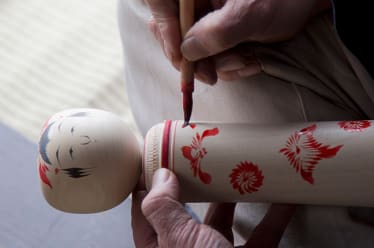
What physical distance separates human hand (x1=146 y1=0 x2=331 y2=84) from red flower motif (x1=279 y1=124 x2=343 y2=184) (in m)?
0.10

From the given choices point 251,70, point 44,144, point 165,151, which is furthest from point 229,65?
point 44,144

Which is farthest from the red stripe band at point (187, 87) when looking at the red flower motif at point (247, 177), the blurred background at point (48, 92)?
the blurred background at point (48, 92)

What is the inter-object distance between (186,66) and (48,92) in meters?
0.59

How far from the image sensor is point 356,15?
23.5 inches

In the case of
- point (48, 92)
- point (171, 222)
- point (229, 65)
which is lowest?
point (48, 92)

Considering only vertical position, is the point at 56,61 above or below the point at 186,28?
below

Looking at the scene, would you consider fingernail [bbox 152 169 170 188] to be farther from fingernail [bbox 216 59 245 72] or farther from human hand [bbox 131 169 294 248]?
fingernail [bbox 216 59 245 72]

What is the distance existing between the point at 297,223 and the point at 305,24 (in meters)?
0.25

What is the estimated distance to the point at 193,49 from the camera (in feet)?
2.03

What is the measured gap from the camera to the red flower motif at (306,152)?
0.59 metres

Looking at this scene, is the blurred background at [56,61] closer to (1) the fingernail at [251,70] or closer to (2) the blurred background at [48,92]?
(2) the blurred background at [48,92]

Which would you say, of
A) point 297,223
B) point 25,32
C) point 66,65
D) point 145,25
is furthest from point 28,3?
point 297,223

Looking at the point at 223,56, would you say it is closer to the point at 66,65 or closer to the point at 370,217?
the point at 370,217

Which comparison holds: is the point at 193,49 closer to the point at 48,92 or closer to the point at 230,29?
the point at 230,29
